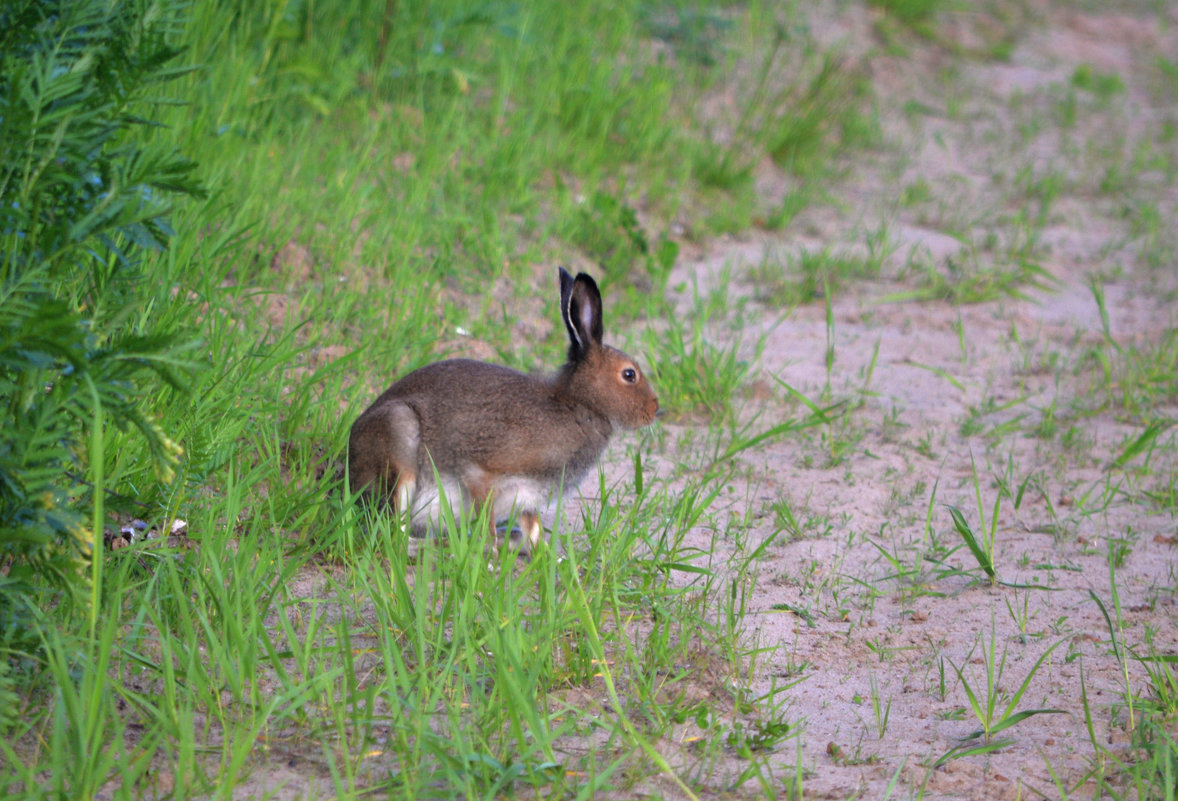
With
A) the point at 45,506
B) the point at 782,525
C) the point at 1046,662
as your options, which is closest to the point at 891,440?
the point at 782,525

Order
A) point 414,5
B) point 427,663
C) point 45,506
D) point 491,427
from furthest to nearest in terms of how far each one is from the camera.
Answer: point 414,5
point 491,427
point 427,663
point 45,506

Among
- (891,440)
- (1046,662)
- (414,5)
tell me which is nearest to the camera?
(1046,662)

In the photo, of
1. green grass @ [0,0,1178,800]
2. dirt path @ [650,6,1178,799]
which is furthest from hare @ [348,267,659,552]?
dirt path @ [650,6,1178,799]

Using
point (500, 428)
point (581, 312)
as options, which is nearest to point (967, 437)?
point (581, 312)

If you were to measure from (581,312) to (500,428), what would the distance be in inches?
22.6

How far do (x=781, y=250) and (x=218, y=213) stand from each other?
→ 13.0ft

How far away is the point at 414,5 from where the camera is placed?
7422 millimetres

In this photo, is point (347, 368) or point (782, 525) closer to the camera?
point (782, 525)

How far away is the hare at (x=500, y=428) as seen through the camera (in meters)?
4.05

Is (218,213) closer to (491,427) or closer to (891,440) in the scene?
(491,427)

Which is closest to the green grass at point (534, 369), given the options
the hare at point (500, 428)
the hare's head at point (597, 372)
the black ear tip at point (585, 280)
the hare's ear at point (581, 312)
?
the hare at point (500, 428)

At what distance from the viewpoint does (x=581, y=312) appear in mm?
4395

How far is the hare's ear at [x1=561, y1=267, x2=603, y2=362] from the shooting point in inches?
171

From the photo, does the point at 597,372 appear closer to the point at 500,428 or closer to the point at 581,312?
the point at 581,312
